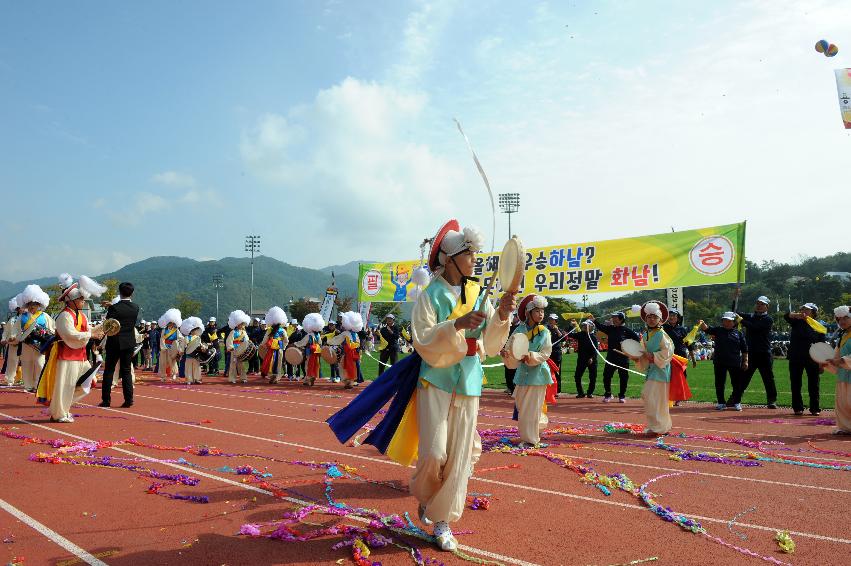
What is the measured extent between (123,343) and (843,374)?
478 inches

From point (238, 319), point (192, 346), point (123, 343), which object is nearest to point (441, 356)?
point (123, 343)

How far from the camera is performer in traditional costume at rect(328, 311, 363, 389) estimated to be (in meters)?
16.9

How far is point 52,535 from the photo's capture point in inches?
164

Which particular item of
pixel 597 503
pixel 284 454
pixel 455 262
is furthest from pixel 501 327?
pixel 284 454

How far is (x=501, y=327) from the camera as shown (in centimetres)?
428

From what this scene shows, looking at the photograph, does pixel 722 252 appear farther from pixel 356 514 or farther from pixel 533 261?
pixel 356 514

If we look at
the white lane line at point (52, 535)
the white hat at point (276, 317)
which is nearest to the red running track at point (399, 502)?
the white lane line at point (52, 535)

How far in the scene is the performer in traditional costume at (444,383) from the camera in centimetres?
400

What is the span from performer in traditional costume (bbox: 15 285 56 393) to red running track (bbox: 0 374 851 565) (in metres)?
4.21

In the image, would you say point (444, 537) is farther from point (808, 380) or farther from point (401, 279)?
point (401, 279)

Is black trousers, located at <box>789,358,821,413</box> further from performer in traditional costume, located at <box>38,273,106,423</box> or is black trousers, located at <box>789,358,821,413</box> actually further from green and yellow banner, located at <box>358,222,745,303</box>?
performer in traditional costume, located at <box>38,273,106,423</box>

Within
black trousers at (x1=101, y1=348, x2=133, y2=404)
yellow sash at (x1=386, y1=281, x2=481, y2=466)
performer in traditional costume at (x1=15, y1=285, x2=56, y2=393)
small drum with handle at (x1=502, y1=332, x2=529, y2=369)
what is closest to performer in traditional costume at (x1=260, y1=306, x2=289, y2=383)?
performer in traditional costume at (x1=15, y1=285, x2=56, y2=393)

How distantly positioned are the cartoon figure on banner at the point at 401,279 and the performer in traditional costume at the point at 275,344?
4.00m

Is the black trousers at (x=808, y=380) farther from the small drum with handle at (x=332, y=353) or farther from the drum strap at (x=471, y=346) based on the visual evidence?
the small drum with handle at (x=332, y=353)
